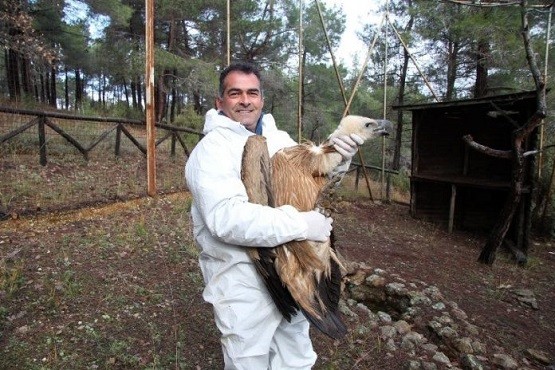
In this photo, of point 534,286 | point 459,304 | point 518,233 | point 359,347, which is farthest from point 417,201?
point 359,347

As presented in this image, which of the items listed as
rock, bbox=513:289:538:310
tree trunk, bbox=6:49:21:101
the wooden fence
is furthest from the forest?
rock, bbox=513:289:538:310

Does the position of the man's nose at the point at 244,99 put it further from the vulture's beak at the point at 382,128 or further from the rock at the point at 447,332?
the rock at the point at 447,332

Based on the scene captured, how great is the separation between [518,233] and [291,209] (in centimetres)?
730

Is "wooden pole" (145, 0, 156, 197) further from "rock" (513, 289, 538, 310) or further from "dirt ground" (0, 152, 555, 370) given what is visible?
"rock" (513, 289, 538, 310)

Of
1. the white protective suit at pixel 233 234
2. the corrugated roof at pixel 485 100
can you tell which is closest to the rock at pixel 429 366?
the white protective suit at pixel 233 234

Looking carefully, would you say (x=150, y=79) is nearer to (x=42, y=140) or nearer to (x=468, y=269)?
(x=42, y=140)

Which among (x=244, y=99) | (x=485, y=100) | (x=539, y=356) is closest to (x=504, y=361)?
(x=539, y=356)

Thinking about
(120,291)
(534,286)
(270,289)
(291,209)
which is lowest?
(534,286)

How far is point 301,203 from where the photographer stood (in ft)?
5.65

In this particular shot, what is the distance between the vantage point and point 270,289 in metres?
1.65

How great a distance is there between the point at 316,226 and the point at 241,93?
76cm

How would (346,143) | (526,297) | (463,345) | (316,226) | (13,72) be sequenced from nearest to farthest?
(316,226)
(346,143)
(463,345)
(526,297)
(13,72)

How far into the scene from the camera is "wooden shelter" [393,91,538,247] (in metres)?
8.63

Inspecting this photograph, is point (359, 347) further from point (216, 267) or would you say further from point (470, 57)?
point (470, 57)
